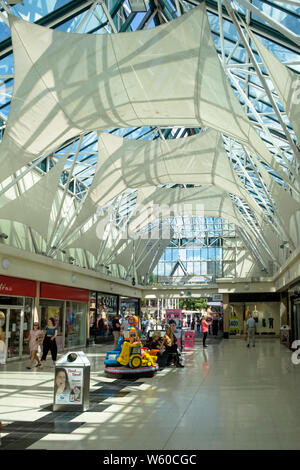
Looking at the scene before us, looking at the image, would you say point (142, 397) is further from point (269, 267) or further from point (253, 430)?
point (269, 267)

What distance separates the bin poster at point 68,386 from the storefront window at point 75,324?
16310 millimetres

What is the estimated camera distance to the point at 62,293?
23.3 metres

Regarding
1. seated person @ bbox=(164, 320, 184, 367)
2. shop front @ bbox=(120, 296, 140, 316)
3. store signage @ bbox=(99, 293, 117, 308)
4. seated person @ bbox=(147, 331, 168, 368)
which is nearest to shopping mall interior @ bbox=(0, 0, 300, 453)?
seated person @ bbox=(164, 320, 184, 367)

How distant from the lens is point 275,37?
38.8 ft

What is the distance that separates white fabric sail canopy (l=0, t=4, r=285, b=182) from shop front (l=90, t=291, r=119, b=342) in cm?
1570

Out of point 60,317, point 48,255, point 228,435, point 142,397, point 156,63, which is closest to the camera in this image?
point 228,435

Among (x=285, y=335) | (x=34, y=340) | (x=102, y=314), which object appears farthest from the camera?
(x=102, y=314)

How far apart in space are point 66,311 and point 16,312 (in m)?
6.14

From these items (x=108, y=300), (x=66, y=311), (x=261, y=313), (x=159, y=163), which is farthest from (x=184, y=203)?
(x=66, y=311)

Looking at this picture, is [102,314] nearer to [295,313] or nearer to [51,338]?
[295,313]

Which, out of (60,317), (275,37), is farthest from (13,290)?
(275,37)

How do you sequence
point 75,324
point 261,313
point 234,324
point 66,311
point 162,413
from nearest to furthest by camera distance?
point 162,413 → point 66,311 → point 75,324 → point 234,324 → point 261,313

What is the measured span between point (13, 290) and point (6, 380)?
6107 mm

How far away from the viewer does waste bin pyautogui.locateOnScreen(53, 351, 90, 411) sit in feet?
27.3
